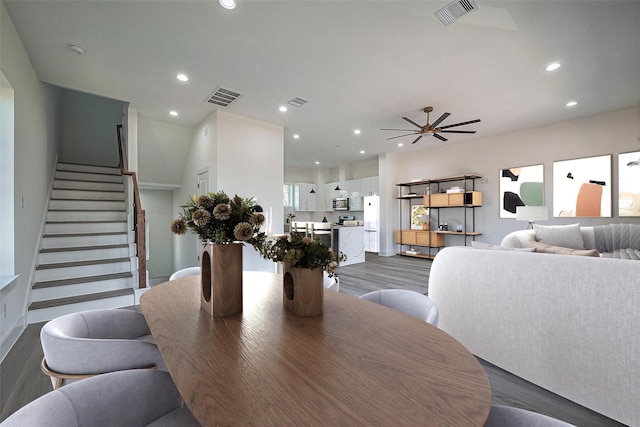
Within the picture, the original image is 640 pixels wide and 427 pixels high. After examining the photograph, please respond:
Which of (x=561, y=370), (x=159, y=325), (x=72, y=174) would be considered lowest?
(x=561, y=370)

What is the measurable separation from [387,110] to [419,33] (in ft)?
6.67

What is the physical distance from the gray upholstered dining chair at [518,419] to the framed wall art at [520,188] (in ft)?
21.1

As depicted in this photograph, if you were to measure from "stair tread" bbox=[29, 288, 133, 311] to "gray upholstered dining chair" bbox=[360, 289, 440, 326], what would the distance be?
11.5 feet

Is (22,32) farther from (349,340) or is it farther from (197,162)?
(349,340)

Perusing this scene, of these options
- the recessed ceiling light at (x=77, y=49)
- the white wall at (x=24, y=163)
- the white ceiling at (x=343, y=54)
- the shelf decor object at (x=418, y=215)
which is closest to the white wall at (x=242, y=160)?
the white ceiling at (x=343, y=54)

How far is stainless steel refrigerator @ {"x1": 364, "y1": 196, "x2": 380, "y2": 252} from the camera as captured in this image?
323 inches

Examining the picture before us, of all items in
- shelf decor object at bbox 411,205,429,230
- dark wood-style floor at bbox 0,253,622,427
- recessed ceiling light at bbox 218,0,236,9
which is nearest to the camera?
dark wood-style floor at bbox 0,253,622,427

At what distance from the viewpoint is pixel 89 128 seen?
6395 mm

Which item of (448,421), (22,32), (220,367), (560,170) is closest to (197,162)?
(22,32)

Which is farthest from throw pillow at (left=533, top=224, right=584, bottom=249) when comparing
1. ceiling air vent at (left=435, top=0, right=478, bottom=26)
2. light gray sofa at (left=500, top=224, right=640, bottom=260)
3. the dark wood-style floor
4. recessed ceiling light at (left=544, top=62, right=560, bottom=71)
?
ceiling air vent at (left=435, top=0, right=478, bottom=26)

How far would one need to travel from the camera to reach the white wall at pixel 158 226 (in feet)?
23.2

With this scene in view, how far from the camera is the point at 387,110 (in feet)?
15.8

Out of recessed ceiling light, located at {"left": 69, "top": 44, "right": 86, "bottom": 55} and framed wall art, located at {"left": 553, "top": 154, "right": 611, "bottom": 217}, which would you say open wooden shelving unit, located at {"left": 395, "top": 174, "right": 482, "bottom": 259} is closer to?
framed wall art, located at {"left": 553, "top": 154, "right": 611, "bottom": 217}

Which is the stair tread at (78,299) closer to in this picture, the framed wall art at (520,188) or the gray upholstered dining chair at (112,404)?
the gray upholstered dining chair at (112,404)
